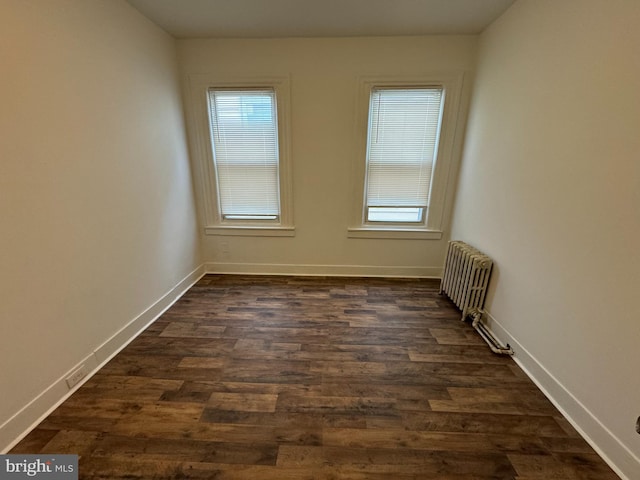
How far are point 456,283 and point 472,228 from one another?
0.59m

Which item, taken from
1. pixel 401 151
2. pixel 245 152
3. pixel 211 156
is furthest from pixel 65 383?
pixel 401 151

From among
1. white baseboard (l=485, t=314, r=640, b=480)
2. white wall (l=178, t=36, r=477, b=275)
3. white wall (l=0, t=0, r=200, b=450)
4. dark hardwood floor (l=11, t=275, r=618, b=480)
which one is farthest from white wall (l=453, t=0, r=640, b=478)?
white wall (l=0, t=0, r=200, b=450)

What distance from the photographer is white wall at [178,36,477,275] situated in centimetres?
264

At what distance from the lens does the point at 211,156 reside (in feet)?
9.93

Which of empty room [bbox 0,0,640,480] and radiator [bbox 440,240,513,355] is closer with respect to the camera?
empty room [bbox 0,0,640,480]

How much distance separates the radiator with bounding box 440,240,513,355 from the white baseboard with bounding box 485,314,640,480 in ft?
0.71

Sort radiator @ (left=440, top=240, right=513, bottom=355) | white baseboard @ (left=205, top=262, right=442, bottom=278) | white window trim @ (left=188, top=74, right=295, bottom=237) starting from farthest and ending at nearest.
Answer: white baseboard @ (left=205, top=262, right=442, bottom=278)
white window trim @ (left=188, top=74, right=295, bottom=237)
radiator @ (left=440, top=240, right=513, bottom=355)

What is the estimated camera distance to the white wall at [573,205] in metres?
1.24

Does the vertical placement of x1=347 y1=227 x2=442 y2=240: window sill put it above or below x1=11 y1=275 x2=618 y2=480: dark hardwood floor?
above

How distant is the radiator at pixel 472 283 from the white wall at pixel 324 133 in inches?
27.8

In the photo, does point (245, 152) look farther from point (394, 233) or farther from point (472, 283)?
point (472, 283)

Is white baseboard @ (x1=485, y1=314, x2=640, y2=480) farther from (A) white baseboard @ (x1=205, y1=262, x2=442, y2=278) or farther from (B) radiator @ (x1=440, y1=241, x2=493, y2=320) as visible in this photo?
(A) white baseboard @ (x1=205, y1=262, x2=442, y2=278)

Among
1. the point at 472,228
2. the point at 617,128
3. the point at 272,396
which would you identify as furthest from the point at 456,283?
the point at 272,396

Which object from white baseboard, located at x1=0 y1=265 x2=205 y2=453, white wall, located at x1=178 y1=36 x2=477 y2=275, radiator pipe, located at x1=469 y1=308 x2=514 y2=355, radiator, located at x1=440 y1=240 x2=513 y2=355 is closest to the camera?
white baseboard, located at x1=0 y1=265 x2=205 y2=453
